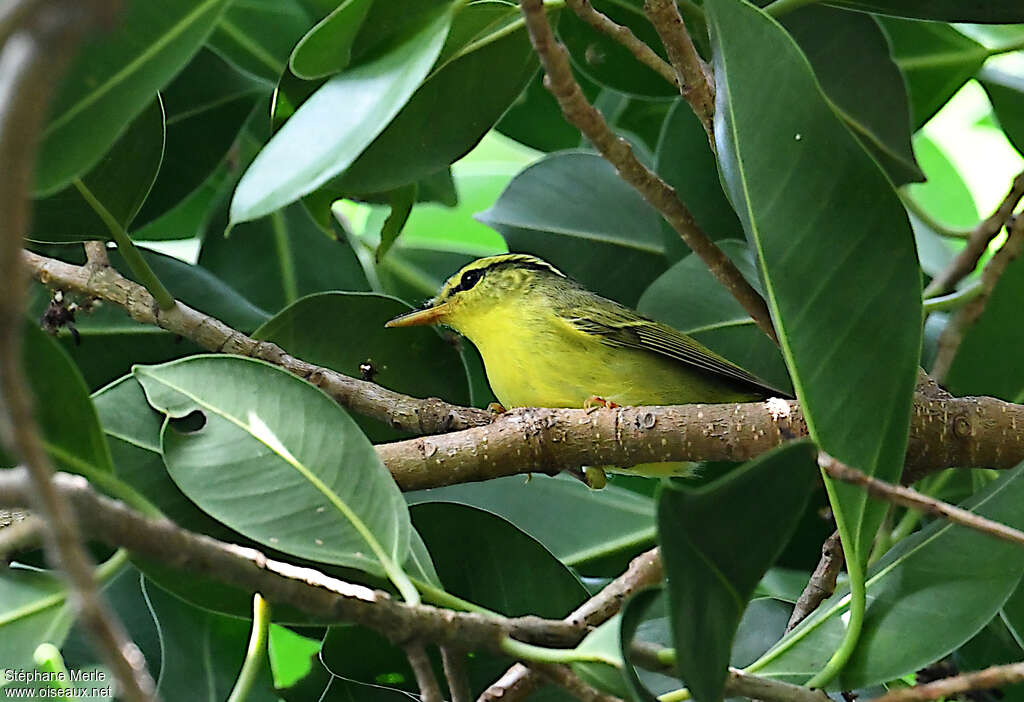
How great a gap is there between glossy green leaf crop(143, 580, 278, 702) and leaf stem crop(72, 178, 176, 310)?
1.20ft

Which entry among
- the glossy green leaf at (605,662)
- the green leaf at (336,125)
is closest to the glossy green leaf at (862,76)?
the green leaf at (336,125)

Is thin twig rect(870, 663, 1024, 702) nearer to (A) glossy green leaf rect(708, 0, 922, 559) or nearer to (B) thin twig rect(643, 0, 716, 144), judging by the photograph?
(A) glossy green leaf rect(708, 0, 922, 559)

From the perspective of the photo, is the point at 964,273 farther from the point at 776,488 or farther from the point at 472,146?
the point at 776,488

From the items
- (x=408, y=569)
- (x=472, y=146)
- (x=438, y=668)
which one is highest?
(x=472, y=146)

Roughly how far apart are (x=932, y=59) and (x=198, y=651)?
4.84 ft

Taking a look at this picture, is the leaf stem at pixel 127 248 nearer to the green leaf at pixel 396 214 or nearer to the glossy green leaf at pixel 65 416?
the green leaf at pixel 396 214

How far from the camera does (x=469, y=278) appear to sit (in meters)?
2.12

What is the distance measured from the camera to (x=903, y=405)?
975 mm

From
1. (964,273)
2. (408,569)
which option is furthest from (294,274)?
(964,273)

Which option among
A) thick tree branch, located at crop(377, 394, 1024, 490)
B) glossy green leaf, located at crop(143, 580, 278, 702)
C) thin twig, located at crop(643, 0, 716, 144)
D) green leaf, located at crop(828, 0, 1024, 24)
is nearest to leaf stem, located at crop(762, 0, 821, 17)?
green leaf, located at crop(828, 0, 1024, 24)

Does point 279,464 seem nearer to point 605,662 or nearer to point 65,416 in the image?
point 65,416

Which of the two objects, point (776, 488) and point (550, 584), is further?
point (550, 584)

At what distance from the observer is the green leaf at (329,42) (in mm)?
1095

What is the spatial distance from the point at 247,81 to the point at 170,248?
124 centimetres
